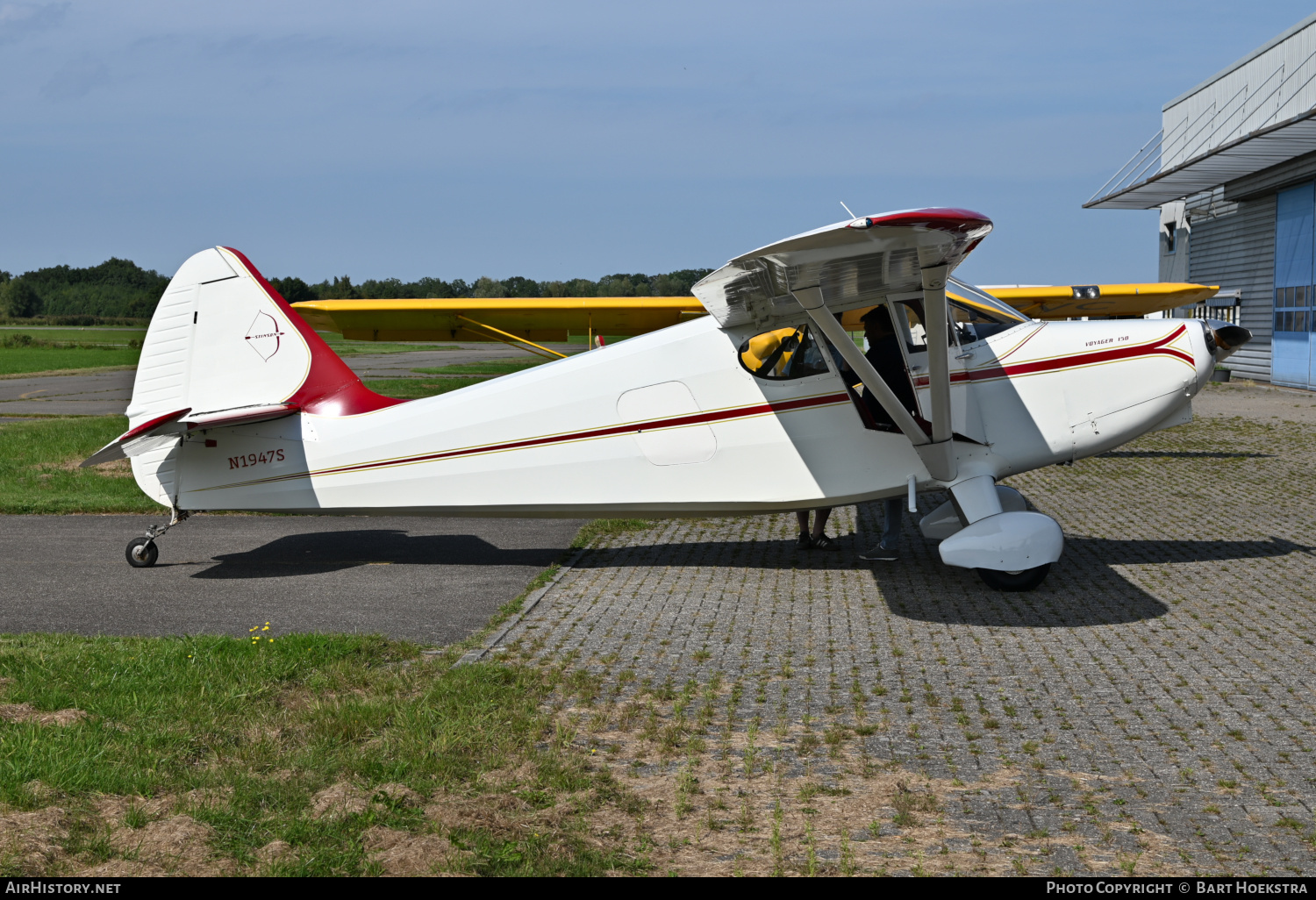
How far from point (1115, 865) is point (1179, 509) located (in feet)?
28.0

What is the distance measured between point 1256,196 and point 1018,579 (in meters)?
29.2

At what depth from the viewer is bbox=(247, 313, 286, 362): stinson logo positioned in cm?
852

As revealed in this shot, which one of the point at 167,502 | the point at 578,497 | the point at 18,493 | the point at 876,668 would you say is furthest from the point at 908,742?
the point at 18,493

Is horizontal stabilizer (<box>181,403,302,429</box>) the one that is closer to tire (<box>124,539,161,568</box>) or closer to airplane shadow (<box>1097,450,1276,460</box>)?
tire (<box>124,539,161,568</box>)

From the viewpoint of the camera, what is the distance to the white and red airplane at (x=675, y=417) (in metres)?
7.87

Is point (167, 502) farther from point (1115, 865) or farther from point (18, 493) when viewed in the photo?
point (1115, 865)

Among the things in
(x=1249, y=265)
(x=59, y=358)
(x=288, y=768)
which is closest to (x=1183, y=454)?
(x=288, y=768)

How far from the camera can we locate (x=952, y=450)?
7762 millimetres

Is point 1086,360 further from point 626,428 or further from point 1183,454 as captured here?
point 1183,454

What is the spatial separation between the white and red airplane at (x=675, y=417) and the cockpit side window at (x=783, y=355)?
0.5 inches

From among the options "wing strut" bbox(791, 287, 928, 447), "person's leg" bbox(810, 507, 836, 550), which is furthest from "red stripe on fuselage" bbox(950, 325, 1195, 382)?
"person's leg" bbox(810, 507, 836, 550)

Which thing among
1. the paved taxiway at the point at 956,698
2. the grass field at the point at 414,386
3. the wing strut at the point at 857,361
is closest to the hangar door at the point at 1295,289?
the paved taxiway at the point at 956,698
